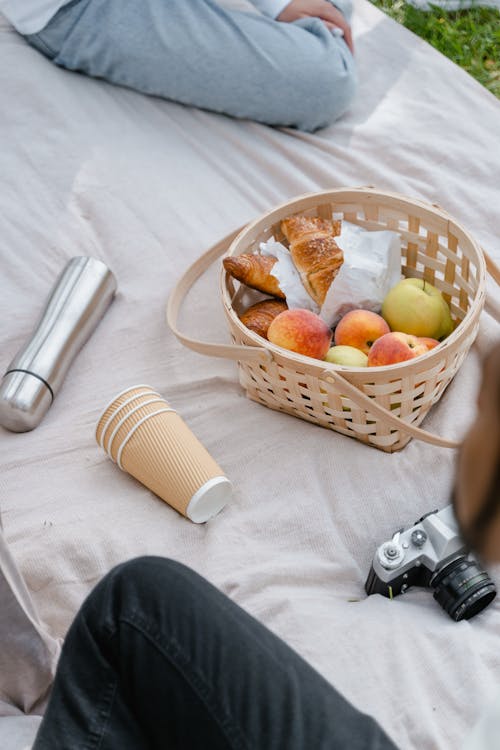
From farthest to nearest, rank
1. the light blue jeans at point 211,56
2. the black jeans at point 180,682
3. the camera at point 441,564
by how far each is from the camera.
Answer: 1. the light blue jeans at point 211,56
2. the camera at point 441,564
3. the black jeans at point 180,682

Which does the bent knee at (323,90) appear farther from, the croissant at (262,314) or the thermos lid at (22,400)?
the thermos lid at (22,400)

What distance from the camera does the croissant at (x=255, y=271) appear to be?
3.54 ft

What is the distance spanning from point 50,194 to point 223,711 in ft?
3.13

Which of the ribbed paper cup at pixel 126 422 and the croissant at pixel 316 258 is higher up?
the croissant at pixel 316 258

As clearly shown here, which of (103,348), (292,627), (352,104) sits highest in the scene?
(352,104)

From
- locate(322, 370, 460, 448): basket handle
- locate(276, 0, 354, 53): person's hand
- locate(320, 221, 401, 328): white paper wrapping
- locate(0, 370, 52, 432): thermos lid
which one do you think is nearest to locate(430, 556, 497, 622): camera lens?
locate(322, 370, 460, 448): basket handle

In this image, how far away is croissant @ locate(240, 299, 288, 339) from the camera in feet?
3.51

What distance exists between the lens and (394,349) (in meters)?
0.98

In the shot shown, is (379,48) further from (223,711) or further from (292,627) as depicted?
(223,711)

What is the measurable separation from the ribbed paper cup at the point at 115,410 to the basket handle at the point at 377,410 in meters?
0.24

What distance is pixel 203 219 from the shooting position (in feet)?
4.52

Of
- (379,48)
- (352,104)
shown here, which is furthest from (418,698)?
(379,48)

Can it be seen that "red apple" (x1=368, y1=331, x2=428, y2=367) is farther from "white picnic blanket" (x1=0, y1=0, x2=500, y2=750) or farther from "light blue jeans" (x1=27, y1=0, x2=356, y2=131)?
"light blue jeans" (x1=27, y1=0, x2=356, y2=131)

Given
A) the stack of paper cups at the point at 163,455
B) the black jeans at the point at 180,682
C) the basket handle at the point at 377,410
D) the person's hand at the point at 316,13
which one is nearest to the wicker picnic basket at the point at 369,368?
the basket handle at the point at 377,410
